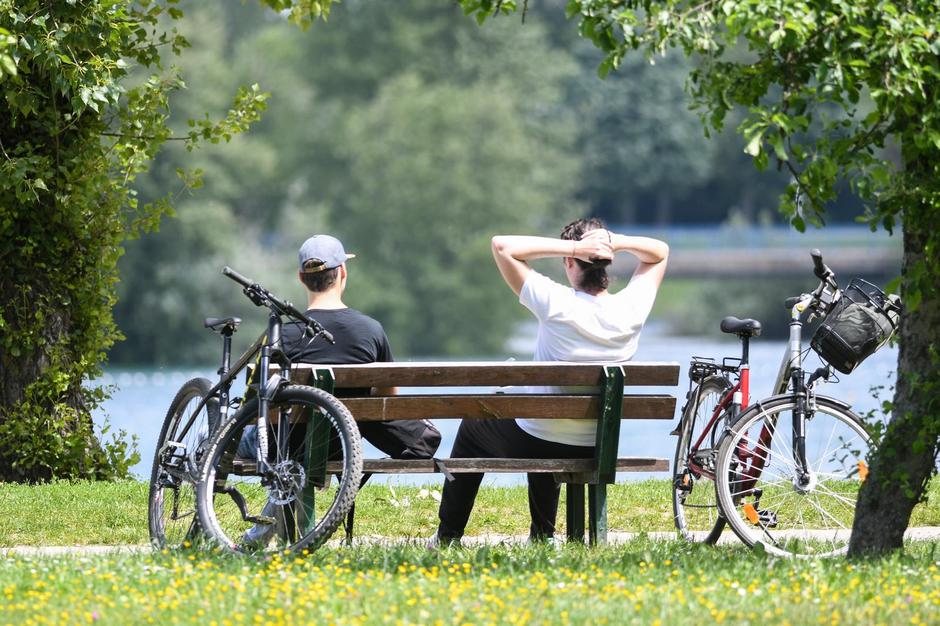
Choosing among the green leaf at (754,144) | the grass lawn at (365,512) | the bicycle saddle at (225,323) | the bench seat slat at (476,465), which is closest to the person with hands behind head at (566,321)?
the bench seat slat at (476,465)

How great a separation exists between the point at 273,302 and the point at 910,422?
243 cm

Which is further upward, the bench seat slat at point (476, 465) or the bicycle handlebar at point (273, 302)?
the bicycle handlebar at point (273, 302)

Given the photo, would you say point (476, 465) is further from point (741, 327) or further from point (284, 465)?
point (741, 327)

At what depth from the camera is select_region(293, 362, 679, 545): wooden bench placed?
6172mm

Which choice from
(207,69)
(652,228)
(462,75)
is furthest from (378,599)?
(652,228)

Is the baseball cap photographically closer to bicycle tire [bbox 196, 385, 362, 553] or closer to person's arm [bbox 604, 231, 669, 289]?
bicycle tire [bbox 196, 385, 362, 553]

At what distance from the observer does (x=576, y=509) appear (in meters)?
6.72

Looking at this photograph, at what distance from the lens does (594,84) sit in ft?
198

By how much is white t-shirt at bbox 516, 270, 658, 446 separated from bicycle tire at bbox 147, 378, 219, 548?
53.6 inches

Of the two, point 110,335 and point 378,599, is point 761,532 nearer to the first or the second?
point 378,599

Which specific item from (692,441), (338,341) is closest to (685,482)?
(692,441)

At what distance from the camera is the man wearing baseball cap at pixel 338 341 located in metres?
6.49

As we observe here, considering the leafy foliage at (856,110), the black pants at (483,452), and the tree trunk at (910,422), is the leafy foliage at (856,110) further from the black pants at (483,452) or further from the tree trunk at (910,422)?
the black pants at (483,452)

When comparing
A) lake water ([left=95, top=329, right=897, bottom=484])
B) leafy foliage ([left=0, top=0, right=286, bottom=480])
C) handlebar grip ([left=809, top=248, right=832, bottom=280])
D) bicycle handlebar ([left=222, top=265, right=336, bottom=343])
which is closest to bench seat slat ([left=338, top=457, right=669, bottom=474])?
bicycle handlebar ([left=222, top=265, right=336, bottom=343])
